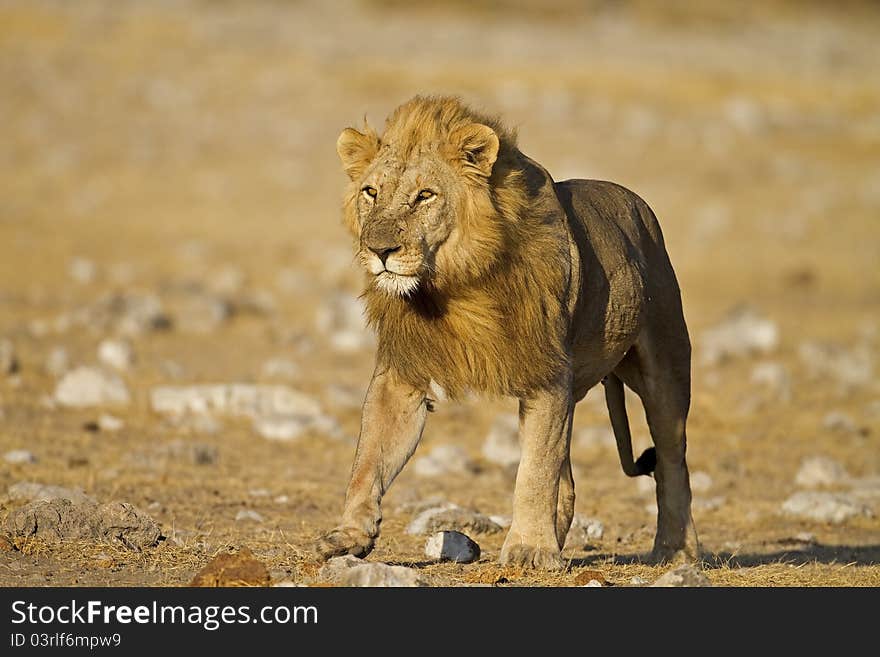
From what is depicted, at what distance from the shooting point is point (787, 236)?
20.6 meters

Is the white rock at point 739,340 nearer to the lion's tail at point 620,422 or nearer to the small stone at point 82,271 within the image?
the lion's tail at point 620,422

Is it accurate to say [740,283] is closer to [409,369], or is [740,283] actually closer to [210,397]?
[210,397]

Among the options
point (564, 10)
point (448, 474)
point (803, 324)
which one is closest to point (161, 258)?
point (803, 324)

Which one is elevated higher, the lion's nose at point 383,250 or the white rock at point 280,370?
the white rock at point 280,370

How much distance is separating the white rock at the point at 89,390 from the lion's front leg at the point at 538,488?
511cm

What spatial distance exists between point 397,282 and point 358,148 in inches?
27.3

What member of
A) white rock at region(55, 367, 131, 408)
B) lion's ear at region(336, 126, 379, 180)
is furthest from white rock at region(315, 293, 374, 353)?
lion's ear at region(336, 126, 379, 180)

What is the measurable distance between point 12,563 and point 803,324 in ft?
38.3

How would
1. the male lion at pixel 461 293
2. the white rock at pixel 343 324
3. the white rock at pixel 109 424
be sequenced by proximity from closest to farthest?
the male lion at pixel 461 293, the white rock at pixel 109 424, the white rock at pixel 343 324

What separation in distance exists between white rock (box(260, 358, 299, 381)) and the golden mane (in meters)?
5.96

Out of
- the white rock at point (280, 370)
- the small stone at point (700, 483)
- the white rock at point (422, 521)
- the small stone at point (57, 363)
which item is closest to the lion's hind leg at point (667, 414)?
the white rock at point (422, 521)

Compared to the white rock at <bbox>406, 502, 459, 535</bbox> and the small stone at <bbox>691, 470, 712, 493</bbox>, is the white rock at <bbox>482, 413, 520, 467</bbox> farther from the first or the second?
the white rock at <bbox>406, 502, 459, 535</bbox>

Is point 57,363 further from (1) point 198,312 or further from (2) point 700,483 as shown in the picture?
(2) point 700,483

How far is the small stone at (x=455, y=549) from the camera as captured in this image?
630 cm
